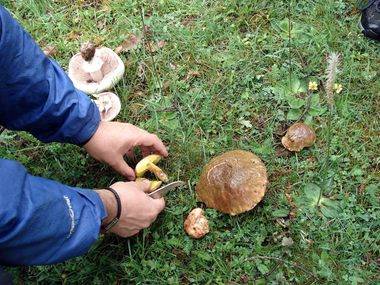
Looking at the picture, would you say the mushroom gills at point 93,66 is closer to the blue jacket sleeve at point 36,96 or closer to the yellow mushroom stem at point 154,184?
the blue jacket sleeve at point 36,96

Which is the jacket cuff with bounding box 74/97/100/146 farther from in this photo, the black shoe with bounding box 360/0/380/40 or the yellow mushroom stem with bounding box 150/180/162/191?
the black shoe with bounding box 360/0/380/40

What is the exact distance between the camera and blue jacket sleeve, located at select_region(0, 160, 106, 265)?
79.4 inches

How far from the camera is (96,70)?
10.8 feet

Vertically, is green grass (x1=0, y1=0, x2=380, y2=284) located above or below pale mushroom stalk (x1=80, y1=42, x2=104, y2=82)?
below

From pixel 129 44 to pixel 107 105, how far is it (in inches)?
28.0

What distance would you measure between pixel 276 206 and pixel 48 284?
1412mm

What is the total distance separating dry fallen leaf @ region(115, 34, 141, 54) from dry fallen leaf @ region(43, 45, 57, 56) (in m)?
0.52

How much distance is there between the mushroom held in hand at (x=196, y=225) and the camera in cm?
279

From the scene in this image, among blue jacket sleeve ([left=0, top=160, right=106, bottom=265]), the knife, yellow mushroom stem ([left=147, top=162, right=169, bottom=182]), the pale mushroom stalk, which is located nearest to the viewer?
blue jacket sleeve ([left=0, top=160, right=106, bottom=265])

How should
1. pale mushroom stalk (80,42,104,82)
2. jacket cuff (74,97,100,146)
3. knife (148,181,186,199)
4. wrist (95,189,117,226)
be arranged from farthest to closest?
pale mushroom stalk (80,42,104,82)
knife (148,181,186,199)
jacket cuff (74,97,100,146)
wrist (95,189,117,226)

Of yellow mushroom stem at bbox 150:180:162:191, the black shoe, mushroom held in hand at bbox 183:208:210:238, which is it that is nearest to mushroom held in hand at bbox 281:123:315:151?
mushroom held in hand at bbox 183:208:210:238

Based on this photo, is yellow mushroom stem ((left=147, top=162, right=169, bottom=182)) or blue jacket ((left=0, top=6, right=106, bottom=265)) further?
yellow mushroom stem ((left=147, top=162, right=169, bottom=182))

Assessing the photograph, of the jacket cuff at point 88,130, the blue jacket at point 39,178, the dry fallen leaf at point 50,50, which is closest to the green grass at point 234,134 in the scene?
the dry fallen leaf at point 50,50

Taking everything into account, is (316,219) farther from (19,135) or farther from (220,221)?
(19,135)
